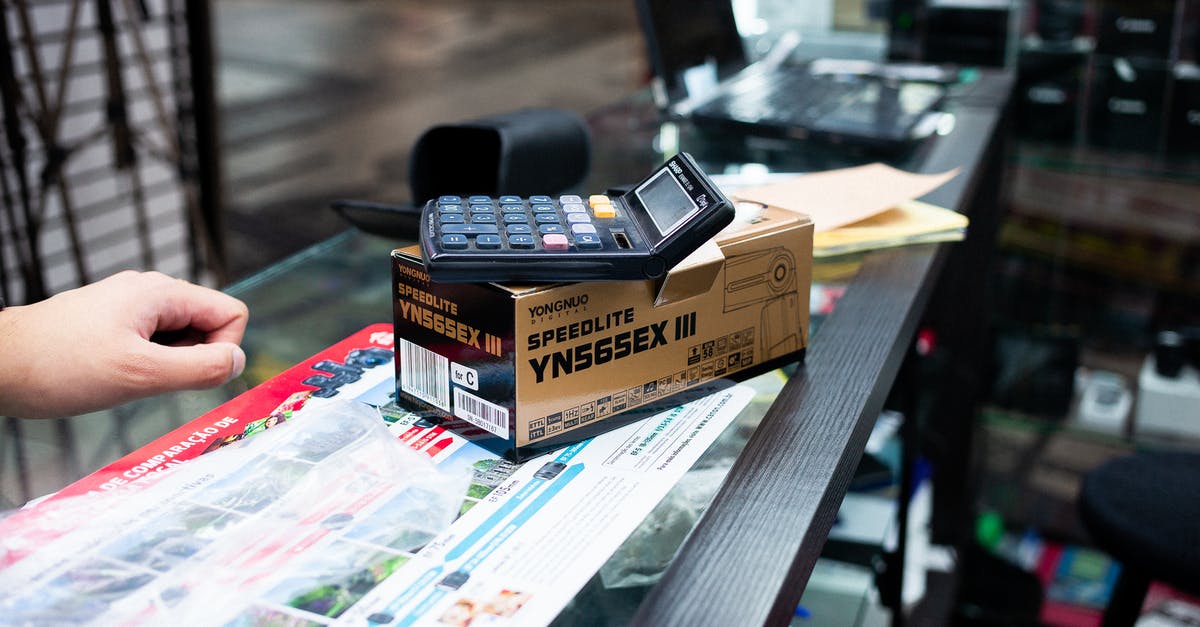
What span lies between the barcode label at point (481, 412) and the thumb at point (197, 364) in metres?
0.15

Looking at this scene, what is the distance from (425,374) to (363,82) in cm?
495

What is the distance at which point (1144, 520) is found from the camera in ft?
3.78

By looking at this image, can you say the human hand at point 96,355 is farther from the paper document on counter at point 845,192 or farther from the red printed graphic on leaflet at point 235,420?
the paper document on counter at point 845,192

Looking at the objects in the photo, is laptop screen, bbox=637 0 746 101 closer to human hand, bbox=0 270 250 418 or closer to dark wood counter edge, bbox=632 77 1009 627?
dark wood counter edge, bbox=632 77 1009 627

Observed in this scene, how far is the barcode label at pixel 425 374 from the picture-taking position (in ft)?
1.99

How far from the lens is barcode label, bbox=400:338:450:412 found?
0.61 metres

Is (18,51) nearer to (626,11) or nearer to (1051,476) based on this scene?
(1051,476)

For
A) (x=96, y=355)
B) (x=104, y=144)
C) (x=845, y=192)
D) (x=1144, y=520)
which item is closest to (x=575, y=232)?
(x=96, y=355)

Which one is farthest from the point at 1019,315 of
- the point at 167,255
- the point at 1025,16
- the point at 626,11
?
the point at 626,11

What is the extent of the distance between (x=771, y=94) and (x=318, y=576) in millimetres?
1133

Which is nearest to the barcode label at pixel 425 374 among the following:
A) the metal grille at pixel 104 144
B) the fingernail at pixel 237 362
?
the fingernail at pixel 237 362

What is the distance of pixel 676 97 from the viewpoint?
54.4 inches

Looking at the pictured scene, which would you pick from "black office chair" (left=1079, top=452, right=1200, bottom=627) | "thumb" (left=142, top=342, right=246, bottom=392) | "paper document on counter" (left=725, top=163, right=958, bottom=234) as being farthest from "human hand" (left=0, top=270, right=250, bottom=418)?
"black office chair" (left=1079, top=452, right=1200, bottom=627)

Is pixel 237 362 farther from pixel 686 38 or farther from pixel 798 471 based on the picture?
pixel 686 38
